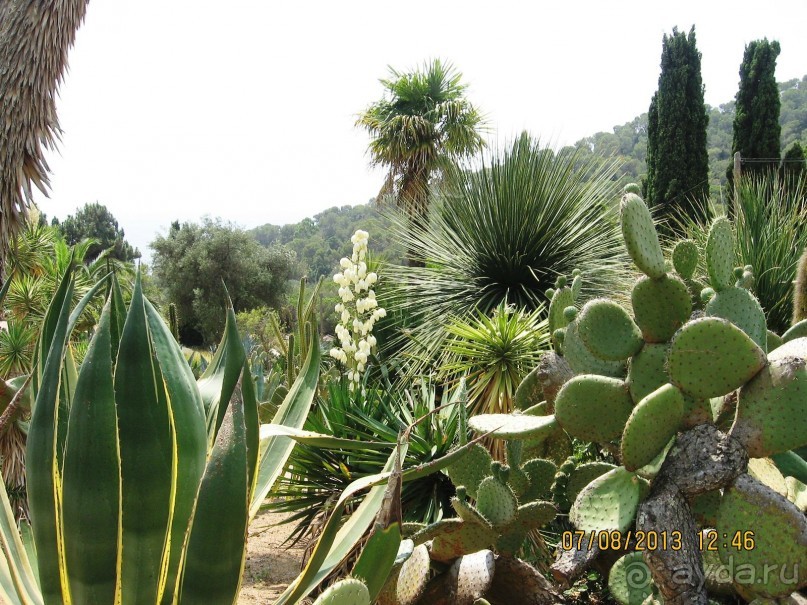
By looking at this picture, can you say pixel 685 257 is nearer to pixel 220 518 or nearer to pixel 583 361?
pixel 583 361

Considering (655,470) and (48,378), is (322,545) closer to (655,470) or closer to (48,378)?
(48,378)

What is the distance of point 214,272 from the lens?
30844mm

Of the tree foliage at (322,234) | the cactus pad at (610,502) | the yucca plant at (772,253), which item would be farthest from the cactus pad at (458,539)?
the tree foliage at (322,234)

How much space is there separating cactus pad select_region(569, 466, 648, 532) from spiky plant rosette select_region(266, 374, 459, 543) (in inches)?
65.7

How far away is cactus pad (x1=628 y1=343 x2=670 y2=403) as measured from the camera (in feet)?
7.61

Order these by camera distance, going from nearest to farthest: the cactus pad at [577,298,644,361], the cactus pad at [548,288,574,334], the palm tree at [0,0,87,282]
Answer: the cactus pad at [577,298,644,361], the cactus pad at [548,288,574,334], the palm tree at [0,0,87,282]

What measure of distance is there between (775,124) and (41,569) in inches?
952

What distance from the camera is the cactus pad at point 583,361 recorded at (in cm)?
268

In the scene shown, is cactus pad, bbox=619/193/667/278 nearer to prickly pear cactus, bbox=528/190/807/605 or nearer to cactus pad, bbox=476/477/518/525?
prickly pear cactus, bbox=528/190/807/605

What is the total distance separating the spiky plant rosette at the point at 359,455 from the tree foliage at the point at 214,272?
25910 millimetres

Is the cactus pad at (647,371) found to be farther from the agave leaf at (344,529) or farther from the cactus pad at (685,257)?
the agave leaf at (344,529)

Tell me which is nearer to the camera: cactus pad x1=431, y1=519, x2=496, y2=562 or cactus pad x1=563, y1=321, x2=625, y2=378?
cactus pad x1=431, y1=519, x2=496, y2=562

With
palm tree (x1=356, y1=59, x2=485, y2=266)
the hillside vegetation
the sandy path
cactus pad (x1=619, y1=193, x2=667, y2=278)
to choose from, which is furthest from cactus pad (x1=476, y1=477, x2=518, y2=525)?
the hillside vegetation

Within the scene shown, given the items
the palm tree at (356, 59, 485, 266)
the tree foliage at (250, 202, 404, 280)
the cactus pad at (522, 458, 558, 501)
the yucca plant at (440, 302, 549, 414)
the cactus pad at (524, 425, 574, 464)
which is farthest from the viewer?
the tree foliage at (250, 202, 404, 280)
